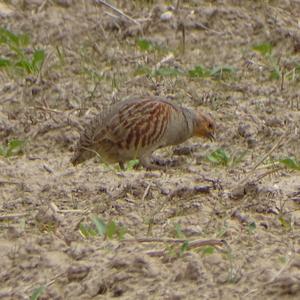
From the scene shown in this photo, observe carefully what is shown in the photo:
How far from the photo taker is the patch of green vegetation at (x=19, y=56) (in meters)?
8.85

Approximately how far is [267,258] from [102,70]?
13.9 feet

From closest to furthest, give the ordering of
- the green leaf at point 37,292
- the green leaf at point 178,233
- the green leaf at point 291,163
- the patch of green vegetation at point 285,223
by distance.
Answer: the green leaf at point 37,292 < the green leaf at point 178,233 < the patch of green vegetation at point 285,223 < the green leaf at point 291,163

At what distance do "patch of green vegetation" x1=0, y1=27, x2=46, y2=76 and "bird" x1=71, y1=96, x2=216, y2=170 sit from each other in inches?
41.9

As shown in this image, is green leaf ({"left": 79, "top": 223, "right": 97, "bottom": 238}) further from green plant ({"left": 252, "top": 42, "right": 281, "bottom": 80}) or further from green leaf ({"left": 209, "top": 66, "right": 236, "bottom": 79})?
green plant ({"left": 252, "top": 42, "right": 281, "bottom": 80})

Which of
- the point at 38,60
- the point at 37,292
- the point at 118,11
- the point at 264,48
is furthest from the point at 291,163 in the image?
the point at 118,11

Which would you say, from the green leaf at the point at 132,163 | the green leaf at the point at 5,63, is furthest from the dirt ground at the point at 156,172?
the green leaf at the point at 132,163

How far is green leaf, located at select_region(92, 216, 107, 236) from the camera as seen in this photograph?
17.9 feet

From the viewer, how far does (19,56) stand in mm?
9141

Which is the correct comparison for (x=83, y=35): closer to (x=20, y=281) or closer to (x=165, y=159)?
(x=165, y=159)

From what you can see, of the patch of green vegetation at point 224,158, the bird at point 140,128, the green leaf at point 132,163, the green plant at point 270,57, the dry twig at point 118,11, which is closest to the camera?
the patch of green vegetation at point 224,158

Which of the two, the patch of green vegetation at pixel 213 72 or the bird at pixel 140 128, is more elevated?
the patch of green vegetation at pixel 213 72

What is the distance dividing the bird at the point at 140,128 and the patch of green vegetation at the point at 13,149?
1.20ft

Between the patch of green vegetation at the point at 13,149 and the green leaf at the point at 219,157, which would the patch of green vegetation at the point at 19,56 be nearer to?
the patch of green vegetation at the point at 13,149

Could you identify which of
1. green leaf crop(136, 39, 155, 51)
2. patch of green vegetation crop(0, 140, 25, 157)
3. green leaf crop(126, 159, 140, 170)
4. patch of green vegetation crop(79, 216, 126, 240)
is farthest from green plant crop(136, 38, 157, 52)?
patch of green vegetation crop(79, 216, 126, 240)
